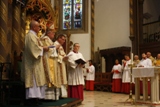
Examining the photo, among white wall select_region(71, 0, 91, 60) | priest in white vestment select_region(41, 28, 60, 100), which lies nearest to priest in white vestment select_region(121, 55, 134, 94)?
white wall select_region(71, 0, 91, 60)

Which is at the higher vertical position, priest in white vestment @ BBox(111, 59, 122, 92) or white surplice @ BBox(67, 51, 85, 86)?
white surplice @ BBox(67, 51, 85, 86)

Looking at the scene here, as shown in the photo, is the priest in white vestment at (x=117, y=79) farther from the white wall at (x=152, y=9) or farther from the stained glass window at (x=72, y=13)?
the stained glass window at (x=72, y=13)

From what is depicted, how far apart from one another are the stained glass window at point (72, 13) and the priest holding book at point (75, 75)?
10.0m

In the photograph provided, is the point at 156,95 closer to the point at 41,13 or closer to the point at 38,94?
the point at 38,94

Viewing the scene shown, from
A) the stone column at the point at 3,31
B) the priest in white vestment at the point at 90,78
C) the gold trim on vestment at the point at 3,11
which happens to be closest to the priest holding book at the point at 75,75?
the stone column at the point at 3,31

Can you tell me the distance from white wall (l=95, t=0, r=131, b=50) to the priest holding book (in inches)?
316

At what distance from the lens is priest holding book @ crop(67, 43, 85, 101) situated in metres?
7.73

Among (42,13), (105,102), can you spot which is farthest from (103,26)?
(105,102)

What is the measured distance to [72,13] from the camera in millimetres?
18000

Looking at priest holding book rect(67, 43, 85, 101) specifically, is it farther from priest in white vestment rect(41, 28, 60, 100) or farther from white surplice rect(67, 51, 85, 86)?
priest in white vestment rect(41, 28, 60, 100)

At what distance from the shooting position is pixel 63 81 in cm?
735

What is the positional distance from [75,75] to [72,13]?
35.0 ft

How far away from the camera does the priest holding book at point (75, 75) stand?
7730 mm

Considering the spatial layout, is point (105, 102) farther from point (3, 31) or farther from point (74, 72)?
point (3, 31)
